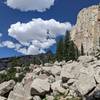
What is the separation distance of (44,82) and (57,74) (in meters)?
5.65

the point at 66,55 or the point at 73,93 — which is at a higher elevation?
the point at 66,55

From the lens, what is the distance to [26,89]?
3438 cm

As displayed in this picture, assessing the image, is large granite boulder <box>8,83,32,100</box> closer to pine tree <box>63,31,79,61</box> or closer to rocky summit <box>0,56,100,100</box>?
rocky summit <box>0,56,100,100</box>

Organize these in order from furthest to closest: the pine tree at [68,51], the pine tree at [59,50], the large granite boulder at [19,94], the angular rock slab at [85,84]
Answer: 1. the pine tree at [59,50]
2. the pine tree at [68,51]
3. the large granite boulder at [19,94]
4. the angular rock slab at [85,84]

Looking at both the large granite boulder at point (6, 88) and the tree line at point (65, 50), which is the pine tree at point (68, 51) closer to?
the tree line at point (65, 50)

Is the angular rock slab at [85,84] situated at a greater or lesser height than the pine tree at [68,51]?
lesser

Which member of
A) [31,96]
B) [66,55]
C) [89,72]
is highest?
[66,55]

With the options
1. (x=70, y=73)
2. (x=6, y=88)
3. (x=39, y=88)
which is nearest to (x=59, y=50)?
(x=6, y=88)

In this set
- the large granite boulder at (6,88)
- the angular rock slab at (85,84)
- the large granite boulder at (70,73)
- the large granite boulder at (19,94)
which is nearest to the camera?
the angular rock slab at (85,84)

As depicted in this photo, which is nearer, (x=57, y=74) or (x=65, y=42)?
(x=57, y=74)

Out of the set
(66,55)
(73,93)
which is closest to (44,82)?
(73,93)

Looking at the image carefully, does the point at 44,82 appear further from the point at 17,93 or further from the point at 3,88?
the point at 3,88

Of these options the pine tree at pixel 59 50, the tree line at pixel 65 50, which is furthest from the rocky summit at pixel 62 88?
the pine tree at pixel 59 50

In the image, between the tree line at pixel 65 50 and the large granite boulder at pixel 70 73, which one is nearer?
the large granite boulder at pixel 70 73
